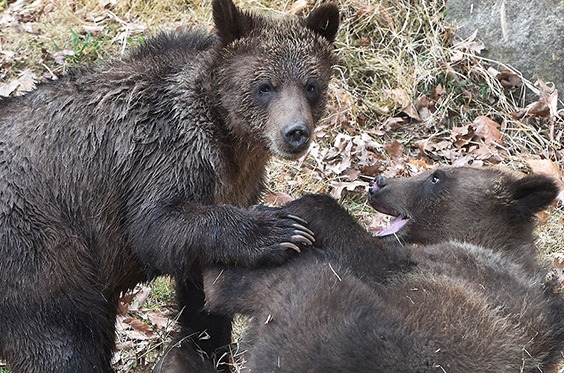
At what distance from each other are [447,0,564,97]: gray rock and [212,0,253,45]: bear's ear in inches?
193

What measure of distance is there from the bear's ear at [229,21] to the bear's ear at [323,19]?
→ 456 mm

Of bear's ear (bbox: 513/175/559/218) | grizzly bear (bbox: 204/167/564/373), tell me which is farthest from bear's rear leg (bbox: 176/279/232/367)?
bear's ear (bbox: 513/175/559/218)

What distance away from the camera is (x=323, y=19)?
6766 mm

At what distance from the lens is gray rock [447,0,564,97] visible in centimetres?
1037

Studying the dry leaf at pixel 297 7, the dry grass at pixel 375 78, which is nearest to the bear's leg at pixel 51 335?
the dry grass at pixel 375 78

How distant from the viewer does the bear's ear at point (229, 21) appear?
6.45m

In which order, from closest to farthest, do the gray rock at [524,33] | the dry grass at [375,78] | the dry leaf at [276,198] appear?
the dry leaf at [276,198] < the dry grass at [375,78] < the gray rock at [524,33]

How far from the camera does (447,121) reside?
10469 millimetres

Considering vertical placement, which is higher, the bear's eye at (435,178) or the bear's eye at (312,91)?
the bear's eye at (312,91)

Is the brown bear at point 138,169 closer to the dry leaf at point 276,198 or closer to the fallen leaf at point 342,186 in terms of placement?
the dry leaf at point 276,198

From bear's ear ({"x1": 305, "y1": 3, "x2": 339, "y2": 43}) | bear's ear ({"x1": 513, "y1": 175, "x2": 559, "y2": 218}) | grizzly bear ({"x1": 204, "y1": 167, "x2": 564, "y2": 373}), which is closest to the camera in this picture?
grizzly bear ({"x1": 204, "y1": 167, "x2": 564, "y2": 373})

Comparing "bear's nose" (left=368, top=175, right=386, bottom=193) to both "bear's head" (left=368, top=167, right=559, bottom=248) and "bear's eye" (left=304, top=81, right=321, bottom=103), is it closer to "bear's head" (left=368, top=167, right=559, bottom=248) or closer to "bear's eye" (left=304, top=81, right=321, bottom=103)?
"bear's head" (left=368, top=167, right=559, bottom=248)

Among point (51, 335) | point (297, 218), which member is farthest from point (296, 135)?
point (51, 335)

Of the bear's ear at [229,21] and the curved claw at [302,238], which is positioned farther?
the bear's ear at [229,21]
